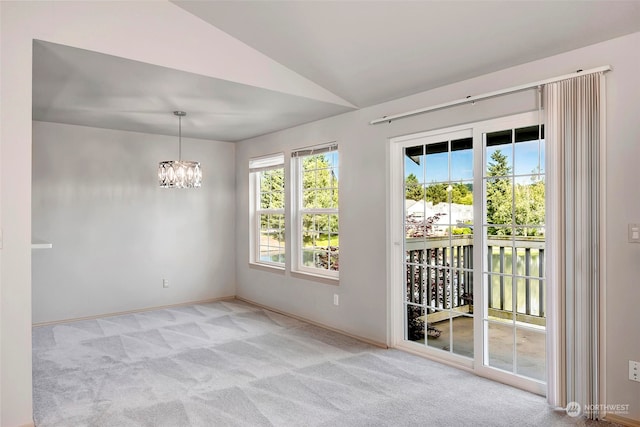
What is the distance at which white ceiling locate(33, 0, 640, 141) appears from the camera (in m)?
2.58

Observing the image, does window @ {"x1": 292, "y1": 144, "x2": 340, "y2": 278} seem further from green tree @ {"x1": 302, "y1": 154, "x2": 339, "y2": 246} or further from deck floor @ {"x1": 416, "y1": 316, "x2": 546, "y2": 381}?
deck floor @ {"x1": 416, "y1": 316, "x2": 546, "y2": 381}

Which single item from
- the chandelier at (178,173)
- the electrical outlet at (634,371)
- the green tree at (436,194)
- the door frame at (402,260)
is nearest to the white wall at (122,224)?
the chandelier at (178,173)

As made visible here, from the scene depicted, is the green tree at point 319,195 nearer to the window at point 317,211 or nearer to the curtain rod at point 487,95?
the window at point 317,211

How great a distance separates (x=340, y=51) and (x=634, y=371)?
2915 millimetres

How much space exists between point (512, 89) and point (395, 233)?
1.60 m

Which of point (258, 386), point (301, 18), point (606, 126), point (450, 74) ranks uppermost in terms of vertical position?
point (301, 18)

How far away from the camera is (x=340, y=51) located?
331 cm

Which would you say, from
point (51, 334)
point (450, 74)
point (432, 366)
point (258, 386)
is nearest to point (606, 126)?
point (450, 74)

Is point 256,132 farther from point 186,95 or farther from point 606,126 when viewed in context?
point 606,126

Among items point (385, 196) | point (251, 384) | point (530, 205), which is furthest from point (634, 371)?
point (251, 384)

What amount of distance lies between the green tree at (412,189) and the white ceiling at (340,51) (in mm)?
767

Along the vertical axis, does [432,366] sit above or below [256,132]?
below

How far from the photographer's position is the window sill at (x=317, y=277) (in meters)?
4.61

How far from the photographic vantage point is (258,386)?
123 inches
